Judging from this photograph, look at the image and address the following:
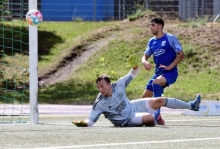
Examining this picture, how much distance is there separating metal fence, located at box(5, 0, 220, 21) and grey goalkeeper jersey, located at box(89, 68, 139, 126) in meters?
21.0

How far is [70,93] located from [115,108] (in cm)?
1285

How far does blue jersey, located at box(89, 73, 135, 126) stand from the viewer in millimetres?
10906

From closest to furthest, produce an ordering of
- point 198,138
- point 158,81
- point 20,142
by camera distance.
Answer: point 20,142
point 198,138
point 158,81

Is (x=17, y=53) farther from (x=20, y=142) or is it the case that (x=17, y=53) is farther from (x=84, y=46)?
(x=20, y=142)

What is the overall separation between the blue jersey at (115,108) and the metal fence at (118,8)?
21033 millimetres

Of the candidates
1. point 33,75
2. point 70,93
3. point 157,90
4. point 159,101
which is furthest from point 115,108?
point 70,93

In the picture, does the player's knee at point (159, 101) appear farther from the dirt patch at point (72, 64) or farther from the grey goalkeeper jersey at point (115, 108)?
the dirt patch at point (72, 64)

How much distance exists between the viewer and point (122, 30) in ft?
101

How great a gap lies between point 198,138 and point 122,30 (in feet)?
71.8

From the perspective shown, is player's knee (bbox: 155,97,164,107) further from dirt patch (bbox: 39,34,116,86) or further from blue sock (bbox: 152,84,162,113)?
dirt patch (bbox: 39,34,116,86)

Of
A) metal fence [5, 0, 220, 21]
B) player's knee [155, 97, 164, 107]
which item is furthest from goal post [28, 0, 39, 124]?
metal fence [5, 0, 220, 21]

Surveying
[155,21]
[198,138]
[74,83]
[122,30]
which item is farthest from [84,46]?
[198,138]

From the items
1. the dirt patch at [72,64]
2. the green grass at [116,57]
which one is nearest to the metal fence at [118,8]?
the green grass at [116,57]

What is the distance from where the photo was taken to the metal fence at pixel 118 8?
33438 mm
